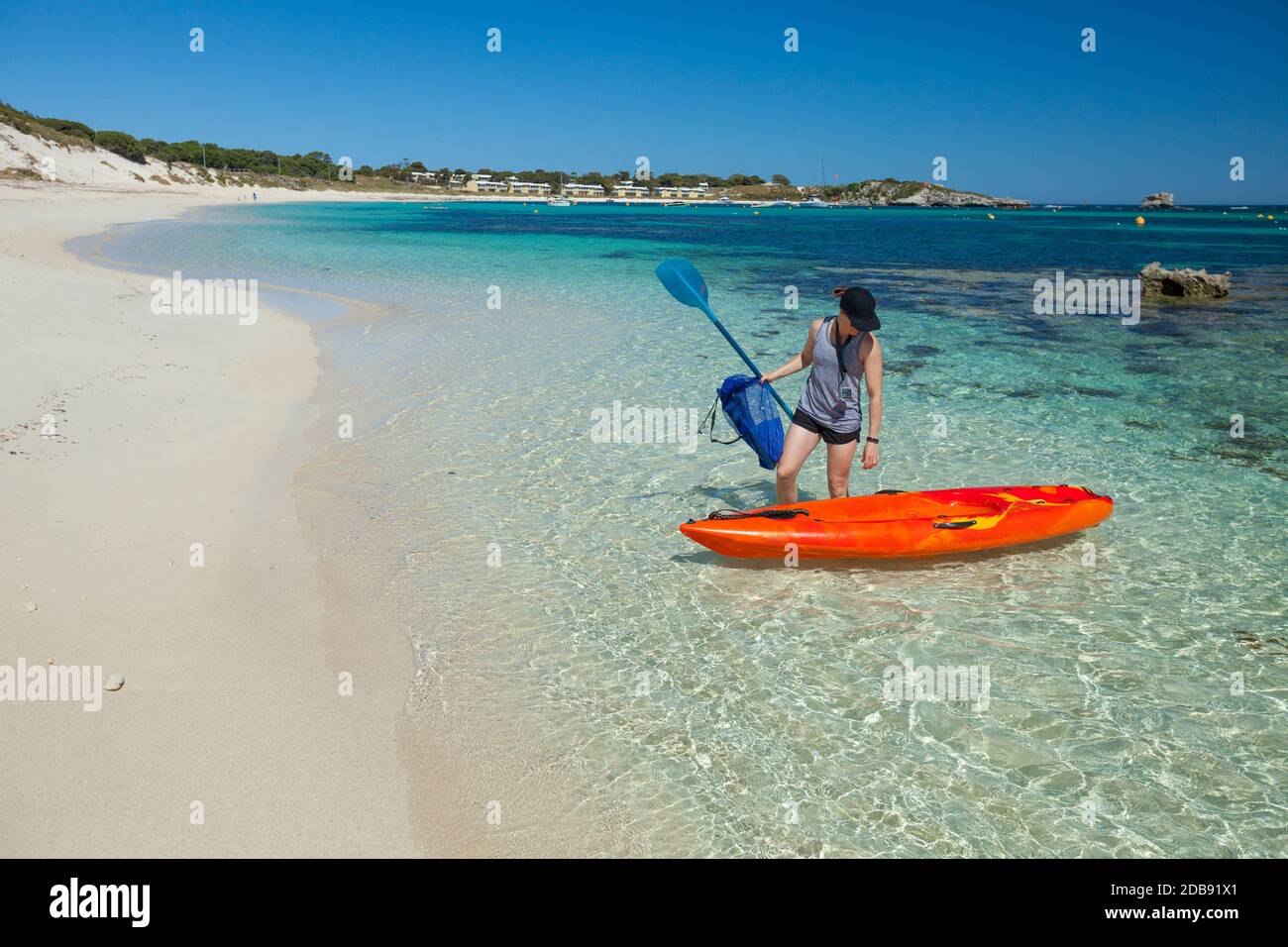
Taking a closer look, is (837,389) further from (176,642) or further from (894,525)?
(176,642)

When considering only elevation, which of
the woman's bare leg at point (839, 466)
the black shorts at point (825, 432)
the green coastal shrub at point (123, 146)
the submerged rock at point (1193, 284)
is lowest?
the woman's bare leg at point (839, 466)

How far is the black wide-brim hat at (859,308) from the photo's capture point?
532cm

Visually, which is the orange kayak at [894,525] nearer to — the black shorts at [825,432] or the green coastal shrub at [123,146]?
the black shorts at [825,432]

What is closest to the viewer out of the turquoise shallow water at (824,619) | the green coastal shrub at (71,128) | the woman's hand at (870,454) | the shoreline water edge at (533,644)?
the shoreline water edge at (533,644)

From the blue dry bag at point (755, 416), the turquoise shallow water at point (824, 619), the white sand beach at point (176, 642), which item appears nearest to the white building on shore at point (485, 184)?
the turquoise shallow water at point (824, 619)

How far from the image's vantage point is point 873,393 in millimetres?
5672

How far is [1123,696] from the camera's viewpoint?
4.65 m

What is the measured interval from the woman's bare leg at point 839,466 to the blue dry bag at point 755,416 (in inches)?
23.0

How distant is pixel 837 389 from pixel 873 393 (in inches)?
9.6

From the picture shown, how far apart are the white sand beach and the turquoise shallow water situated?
1.36 ft
